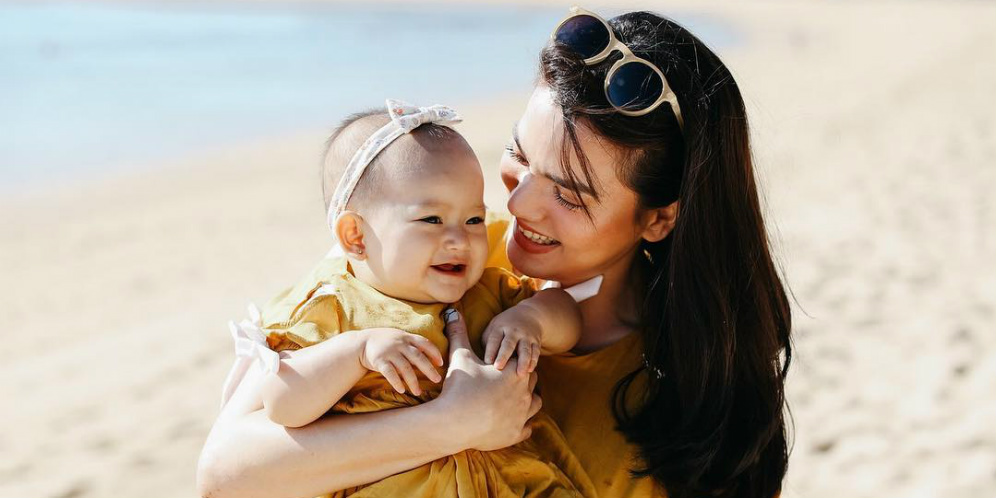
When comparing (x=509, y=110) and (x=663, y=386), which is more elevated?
(x=663, y=386)

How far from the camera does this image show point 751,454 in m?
2.41

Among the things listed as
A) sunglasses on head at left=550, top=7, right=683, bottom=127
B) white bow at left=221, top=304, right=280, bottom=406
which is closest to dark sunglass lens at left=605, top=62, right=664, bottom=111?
sunglasses on head at left=550, top=7, right=683, bottom=127

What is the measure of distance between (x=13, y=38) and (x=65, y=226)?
46.5 feet

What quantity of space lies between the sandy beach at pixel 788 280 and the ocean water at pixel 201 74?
1.12 metres

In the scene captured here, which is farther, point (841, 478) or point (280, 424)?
point (841, 478)

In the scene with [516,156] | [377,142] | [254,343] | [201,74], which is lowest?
[201,74]

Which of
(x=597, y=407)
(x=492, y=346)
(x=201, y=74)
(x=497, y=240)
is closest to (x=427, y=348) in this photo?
(x=492, y=346)

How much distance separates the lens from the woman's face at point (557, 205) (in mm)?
2346

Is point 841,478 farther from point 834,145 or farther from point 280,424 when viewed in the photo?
point 834,145

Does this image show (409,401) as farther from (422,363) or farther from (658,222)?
(658,222)

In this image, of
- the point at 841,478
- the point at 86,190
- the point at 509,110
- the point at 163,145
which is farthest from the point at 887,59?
the point at 841,478

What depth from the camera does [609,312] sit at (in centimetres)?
255

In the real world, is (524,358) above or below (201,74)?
above

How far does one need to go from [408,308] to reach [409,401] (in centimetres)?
21
